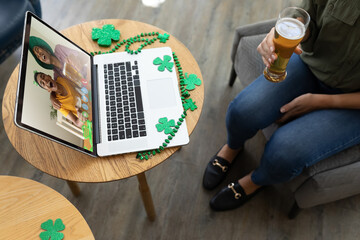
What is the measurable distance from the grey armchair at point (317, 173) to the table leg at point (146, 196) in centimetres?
57

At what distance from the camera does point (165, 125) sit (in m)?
1.07

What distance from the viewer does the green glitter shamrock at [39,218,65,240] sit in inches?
35.5

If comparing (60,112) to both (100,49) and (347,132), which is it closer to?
(100,49)

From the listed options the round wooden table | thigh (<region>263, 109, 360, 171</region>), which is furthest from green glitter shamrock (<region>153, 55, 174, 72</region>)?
thigh (<region>263, 109, 360, 171</region>)

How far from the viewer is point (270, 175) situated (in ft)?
4.10

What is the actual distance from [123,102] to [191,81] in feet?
0.87

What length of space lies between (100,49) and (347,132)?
3.20 feet

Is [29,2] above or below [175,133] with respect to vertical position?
above

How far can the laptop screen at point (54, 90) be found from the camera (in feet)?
2.80

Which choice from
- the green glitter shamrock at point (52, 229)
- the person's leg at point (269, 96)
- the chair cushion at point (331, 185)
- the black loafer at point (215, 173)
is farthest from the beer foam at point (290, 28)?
the green glitter shamrock at point (52, 229)

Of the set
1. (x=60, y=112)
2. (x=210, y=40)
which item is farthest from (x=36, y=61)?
(x=210, y=40)

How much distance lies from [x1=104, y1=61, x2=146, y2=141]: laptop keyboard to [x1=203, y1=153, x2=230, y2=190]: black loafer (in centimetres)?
60

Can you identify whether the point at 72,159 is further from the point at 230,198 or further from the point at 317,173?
the point at 317,173

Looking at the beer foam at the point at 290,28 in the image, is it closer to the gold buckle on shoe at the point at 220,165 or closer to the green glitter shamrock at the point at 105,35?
the green glitter shamrock at the point at 105,35
